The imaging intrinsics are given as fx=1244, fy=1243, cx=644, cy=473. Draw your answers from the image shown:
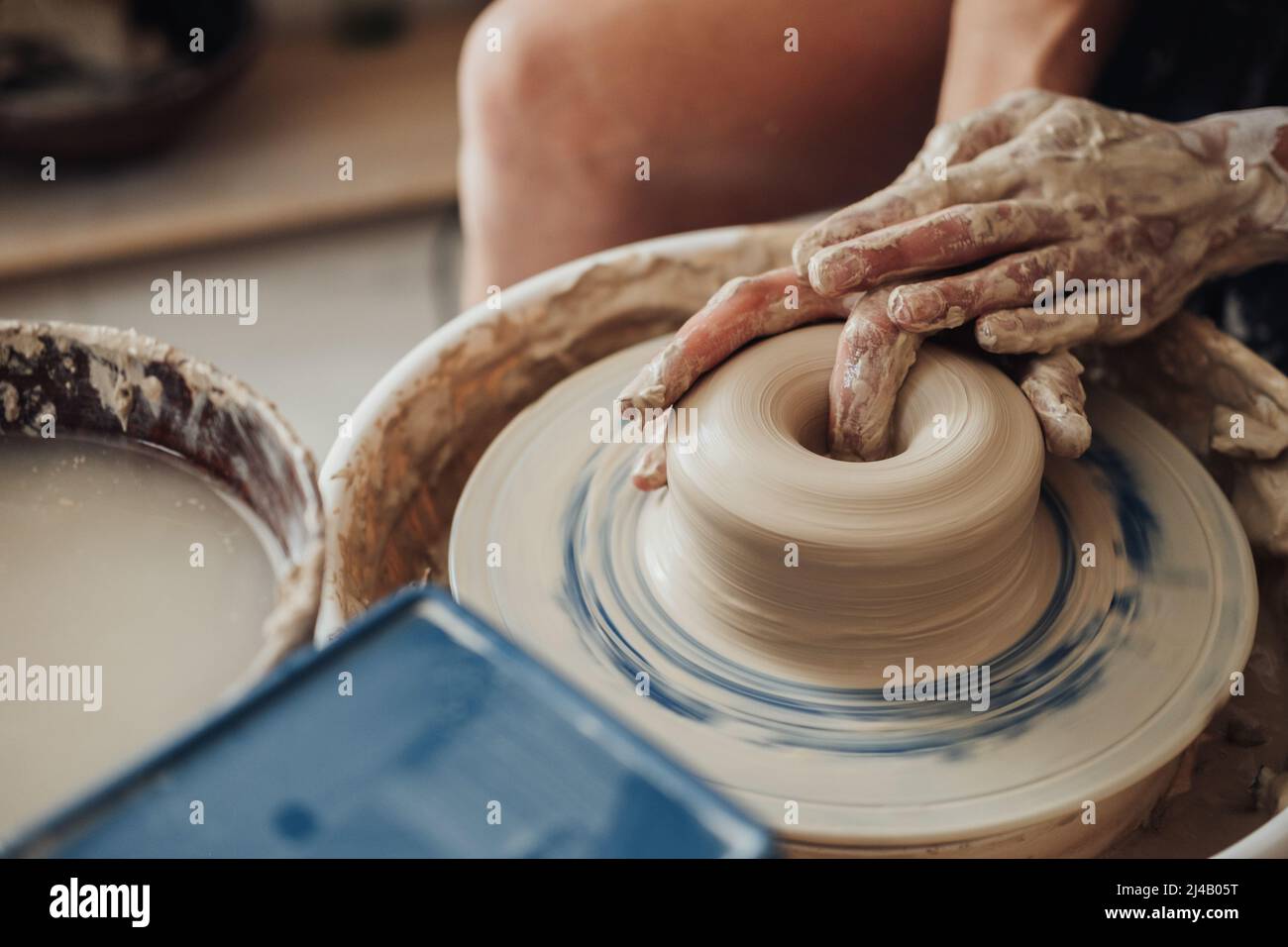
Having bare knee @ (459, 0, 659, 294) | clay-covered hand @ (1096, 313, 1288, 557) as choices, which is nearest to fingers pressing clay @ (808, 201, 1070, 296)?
clay-covered hand @ (1096, 313, 1288, 557)

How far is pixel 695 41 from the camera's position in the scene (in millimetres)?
1521

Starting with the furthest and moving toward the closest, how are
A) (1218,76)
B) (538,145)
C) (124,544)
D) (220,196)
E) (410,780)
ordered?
(220,196), (538,145), (1218,76), (124,544), (410,780)

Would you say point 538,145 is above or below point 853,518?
above

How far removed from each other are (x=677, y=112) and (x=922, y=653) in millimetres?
821

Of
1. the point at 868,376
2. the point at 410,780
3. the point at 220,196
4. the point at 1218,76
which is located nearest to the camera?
the point at 410,780

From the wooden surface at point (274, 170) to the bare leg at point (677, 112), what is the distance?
1179 millimetres

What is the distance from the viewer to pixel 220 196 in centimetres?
268

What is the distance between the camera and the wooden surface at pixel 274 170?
260cm

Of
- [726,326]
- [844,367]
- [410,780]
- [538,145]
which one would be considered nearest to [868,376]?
[844,367]

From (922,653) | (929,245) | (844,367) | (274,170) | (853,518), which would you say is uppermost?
(274,170)

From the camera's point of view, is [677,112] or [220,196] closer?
[677,112]

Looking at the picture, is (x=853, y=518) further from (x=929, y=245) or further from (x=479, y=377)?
(x=479, y=377)

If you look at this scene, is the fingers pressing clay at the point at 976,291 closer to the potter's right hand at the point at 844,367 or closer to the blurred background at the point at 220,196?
the potter's right hand at the point at 844,367

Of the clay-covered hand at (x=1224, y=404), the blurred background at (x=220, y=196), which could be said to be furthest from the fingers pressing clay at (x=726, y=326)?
the blurred background at (x=220, y=196)
